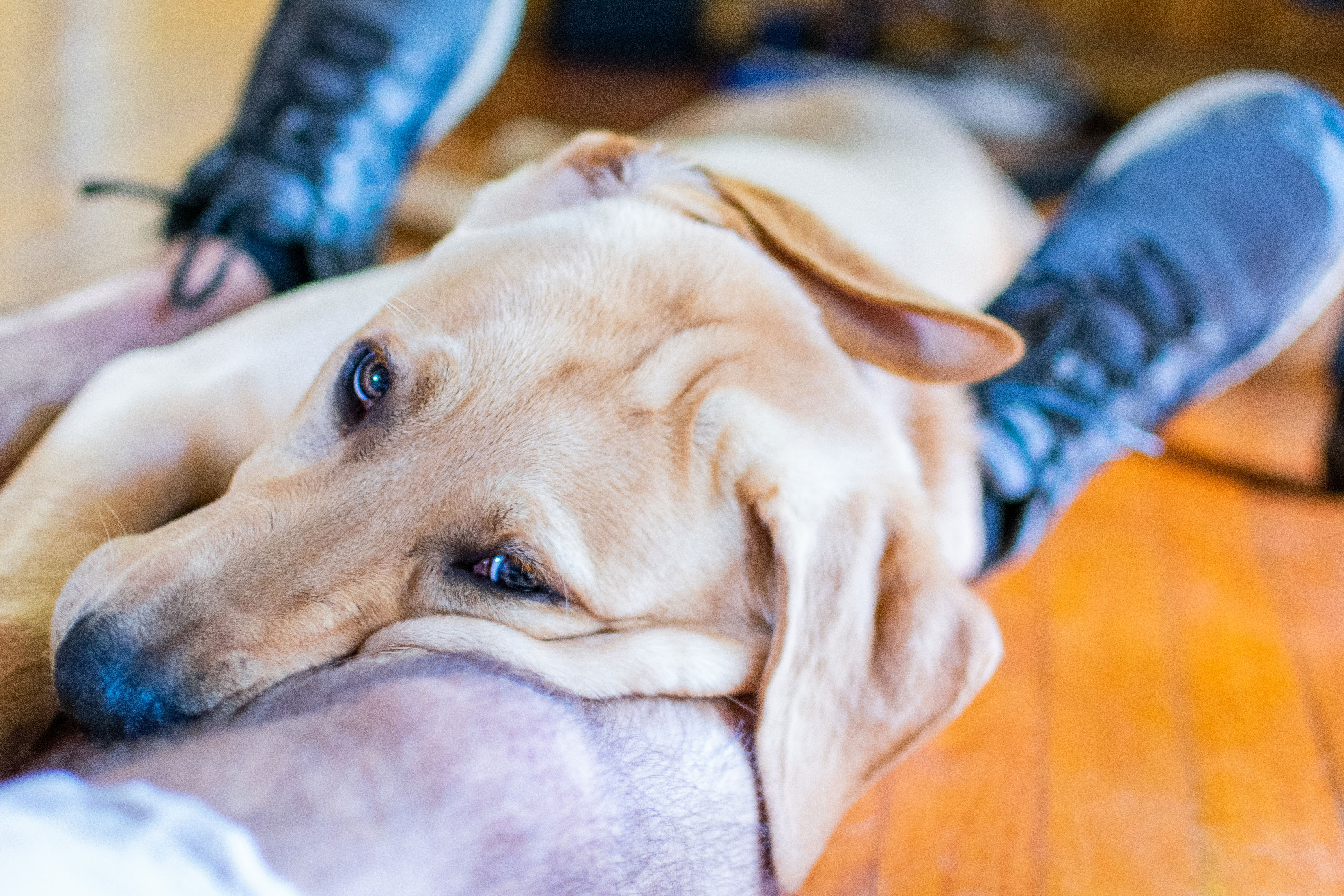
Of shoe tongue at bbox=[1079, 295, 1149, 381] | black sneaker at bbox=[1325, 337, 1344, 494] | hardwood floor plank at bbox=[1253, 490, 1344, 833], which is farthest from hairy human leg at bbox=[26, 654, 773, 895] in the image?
black sneaker at bbox=[1325, 337, 1344, 494]

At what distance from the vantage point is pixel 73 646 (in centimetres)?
92

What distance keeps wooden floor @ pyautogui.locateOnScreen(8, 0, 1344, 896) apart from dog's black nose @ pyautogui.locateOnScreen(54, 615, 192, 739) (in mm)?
898

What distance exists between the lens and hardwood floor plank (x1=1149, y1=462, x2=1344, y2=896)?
147 cm

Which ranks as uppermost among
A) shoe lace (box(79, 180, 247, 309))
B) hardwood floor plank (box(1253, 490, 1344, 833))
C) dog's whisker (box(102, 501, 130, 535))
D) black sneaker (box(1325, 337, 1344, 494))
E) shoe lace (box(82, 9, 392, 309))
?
shoe lace (box(82, 9, 392, 309))

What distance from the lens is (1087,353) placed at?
6.75 ft

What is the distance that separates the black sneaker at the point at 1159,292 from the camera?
1895 mm

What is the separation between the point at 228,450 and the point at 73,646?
0.53 m

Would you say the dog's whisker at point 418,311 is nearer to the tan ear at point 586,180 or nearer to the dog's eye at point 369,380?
the dog's eye at point 369,380

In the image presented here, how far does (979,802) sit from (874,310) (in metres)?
0.80

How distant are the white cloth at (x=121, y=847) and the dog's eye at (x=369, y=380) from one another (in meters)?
0.58

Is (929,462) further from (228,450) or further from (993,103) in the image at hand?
(993,103)

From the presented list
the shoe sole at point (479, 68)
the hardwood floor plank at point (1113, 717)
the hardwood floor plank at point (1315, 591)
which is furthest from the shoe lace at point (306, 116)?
the hardwood floor plank at point (1315, 591)

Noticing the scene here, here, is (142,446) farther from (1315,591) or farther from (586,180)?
(1315,591)

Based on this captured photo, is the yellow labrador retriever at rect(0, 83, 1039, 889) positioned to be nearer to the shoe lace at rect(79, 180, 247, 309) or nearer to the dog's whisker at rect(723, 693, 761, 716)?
the dog's whisker at rect(723, 693, 761, 716)
